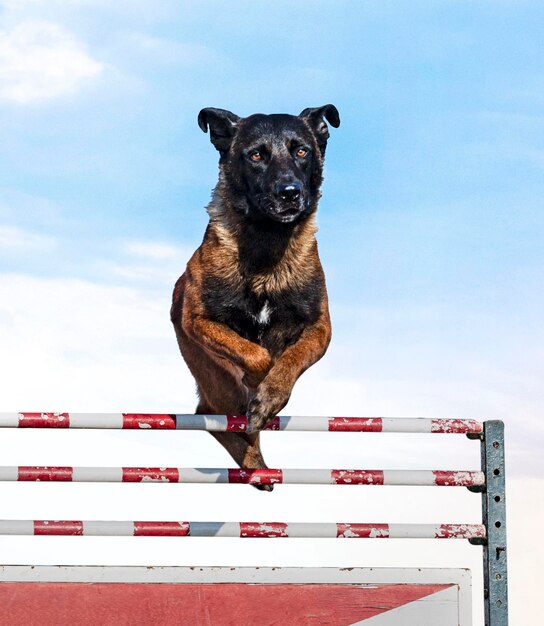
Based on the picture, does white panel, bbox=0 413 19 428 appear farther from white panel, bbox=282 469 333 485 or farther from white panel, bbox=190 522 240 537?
white panel, bbox=282 469 333 485

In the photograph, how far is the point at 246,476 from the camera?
5.28m

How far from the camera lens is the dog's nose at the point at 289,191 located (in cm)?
571

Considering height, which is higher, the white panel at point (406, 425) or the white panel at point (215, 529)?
the white panel at point (406, 425)

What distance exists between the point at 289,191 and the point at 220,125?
0.82m

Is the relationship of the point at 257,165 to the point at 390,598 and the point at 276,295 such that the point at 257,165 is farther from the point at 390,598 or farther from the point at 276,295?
the point at 390,598

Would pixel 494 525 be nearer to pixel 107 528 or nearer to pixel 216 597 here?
pixel 216 597

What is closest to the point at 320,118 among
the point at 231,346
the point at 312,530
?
the point at 231,346

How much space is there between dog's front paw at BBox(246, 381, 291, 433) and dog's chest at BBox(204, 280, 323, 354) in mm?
623

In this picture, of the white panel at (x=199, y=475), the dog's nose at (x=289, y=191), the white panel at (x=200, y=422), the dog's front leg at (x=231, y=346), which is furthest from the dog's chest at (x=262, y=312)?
the white panel at (x=199, y=475)

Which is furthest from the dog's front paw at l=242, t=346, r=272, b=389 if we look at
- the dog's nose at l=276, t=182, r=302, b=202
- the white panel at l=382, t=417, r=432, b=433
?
the dog's nose at l=276, t=182, r=302, b=202

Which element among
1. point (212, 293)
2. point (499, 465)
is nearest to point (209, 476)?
point (212, 293)

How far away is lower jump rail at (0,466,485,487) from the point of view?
510 cm

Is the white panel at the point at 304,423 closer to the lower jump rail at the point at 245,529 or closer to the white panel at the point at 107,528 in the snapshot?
the lower jump rail at the point at 245,529

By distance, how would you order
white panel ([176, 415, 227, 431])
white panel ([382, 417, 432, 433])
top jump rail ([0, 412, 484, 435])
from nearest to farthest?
top jump rail ([0, 412, 484, 435])
white panel ([176, 415, 227, 431])
white panel ([382, 417, 432, 433])
